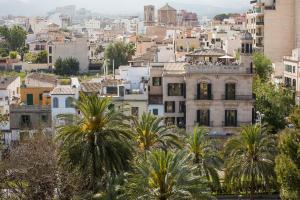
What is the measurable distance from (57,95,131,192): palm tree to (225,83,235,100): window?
22446 mm

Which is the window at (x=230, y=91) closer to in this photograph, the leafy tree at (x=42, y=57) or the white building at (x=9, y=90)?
the white building at (x=9, y=90)

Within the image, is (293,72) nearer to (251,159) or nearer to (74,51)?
(251,159)

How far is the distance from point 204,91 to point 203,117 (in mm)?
2182

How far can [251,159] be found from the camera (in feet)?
134

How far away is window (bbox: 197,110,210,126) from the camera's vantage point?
55.0 metres

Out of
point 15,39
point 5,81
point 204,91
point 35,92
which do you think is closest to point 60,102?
point 35,92

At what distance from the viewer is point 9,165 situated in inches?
1294

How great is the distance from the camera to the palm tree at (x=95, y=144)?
32.9 meters

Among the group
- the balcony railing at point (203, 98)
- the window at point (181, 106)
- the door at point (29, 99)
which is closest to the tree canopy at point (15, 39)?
the door at point (29, 99)

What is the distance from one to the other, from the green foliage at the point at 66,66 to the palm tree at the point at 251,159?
225ft

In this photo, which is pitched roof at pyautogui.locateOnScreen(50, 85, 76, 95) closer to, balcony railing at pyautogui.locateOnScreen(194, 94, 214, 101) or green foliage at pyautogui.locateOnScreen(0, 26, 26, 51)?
balcony railing at pyautogui.locateOnScreen(194, 94, 214, 101)

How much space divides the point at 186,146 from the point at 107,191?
12.4 m

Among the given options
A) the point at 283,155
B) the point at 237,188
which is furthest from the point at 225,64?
the point at 283,155

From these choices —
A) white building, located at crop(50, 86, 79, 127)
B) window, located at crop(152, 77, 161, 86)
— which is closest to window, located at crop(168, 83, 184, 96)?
window, located at crop(152, 77, 161, 86)
